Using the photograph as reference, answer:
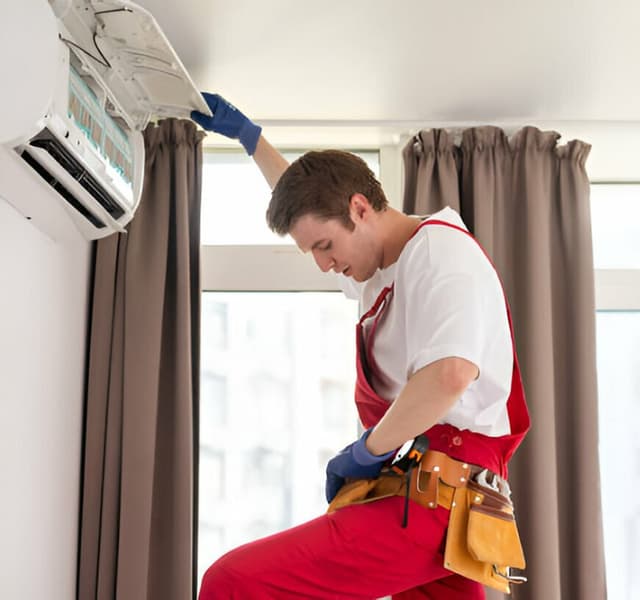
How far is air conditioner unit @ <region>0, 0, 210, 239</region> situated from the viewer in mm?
1723

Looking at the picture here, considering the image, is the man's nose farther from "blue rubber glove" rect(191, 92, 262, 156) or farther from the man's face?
"blue rubber glove" rect(191, 92, 262, 156)

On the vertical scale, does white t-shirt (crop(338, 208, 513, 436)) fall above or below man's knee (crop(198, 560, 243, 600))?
above

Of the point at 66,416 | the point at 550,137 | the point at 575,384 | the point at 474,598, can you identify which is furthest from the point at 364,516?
the point at 550,137

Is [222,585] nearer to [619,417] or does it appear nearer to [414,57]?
[414,57]

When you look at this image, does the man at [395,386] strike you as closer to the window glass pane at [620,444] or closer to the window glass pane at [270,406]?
the window glass pane at [270,406]

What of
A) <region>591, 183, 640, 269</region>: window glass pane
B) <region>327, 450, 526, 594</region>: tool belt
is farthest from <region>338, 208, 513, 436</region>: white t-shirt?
<region>591, 183, 640, 269</region>: window glass pane

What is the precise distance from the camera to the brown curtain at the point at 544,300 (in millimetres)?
2900

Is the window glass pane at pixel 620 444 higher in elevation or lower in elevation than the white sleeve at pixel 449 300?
lower

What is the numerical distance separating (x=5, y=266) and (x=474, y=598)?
1312mm

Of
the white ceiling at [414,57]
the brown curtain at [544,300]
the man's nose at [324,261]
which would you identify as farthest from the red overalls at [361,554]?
the brown curtain at [544,300]

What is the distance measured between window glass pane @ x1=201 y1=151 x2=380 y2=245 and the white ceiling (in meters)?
0.29

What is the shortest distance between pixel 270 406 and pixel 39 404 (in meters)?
0.93

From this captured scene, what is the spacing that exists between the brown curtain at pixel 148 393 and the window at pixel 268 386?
0.20 metres

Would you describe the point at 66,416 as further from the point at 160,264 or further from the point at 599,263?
the point at 599,263
